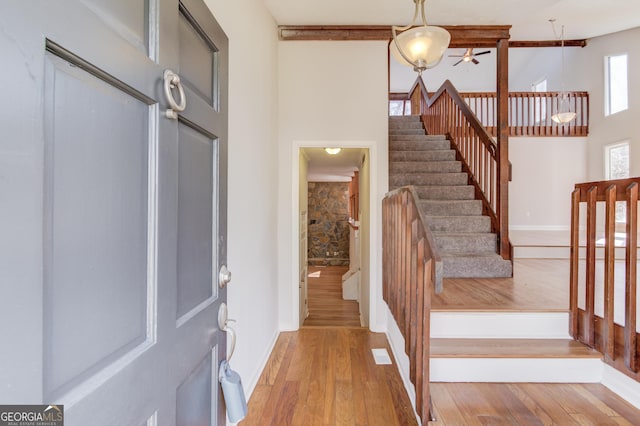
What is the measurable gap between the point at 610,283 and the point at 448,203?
2217 mm

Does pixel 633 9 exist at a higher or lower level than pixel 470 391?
higher

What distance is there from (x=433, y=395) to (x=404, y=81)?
9.52 m

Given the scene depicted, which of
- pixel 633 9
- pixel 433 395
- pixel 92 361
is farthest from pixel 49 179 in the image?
pixel 633 9

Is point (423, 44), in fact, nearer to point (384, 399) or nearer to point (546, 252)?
point (384, 399)

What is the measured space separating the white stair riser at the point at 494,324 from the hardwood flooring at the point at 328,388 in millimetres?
544

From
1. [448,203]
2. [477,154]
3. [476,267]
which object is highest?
[477,154]

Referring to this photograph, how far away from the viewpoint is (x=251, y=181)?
7.68 feet

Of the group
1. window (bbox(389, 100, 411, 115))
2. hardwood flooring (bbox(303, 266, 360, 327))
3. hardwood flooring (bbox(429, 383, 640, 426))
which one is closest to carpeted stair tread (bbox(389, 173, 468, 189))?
hardwood flooring (bbox(303, 266, 360, 327))

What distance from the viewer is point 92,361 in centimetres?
56

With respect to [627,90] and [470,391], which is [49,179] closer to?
[470,391]

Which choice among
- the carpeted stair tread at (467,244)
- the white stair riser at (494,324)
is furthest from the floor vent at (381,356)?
the carpeted stair tread at (467,244)

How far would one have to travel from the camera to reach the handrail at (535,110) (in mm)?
7348

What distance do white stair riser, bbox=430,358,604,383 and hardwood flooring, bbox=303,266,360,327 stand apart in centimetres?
320

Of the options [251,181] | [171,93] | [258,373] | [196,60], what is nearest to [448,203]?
[251,181]
